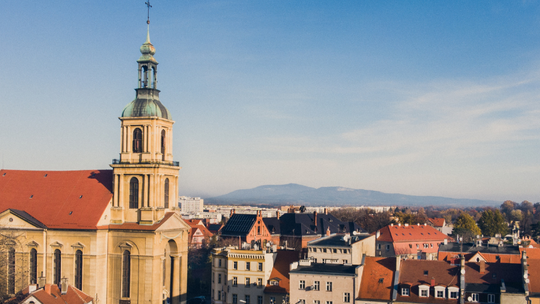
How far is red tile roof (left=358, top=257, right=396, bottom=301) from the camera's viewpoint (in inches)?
2450

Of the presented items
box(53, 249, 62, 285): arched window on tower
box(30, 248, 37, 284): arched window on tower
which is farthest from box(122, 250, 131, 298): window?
box(30, 248, 37, 284): arched window on tower

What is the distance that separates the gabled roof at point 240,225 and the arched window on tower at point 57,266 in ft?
180

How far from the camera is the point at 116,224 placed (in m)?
69.8

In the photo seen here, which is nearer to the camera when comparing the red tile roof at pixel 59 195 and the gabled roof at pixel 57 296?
the gabled roof at pixel 57 296

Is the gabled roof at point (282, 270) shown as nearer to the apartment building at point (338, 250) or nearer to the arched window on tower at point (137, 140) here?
the apartment building at point (338, 250)

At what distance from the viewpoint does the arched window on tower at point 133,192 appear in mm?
70312

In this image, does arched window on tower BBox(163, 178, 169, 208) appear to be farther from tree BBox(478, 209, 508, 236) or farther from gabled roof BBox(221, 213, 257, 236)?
tree BBox(478, 209, 508, 236)

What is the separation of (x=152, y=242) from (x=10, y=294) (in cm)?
1707

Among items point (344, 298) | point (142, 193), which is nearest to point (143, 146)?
point (142, 193)

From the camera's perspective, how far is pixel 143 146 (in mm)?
71188

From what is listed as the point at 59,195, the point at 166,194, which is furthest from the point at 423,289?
the point at 59,195

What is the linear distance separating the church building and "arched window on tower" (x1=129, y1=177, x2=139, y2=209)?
118 mm

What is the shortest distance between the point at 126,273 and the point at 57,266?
26.3ft

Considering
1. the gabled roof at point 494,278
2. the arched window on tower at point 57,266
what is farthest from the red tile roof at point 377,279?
the arched window on tower at point 57,266
